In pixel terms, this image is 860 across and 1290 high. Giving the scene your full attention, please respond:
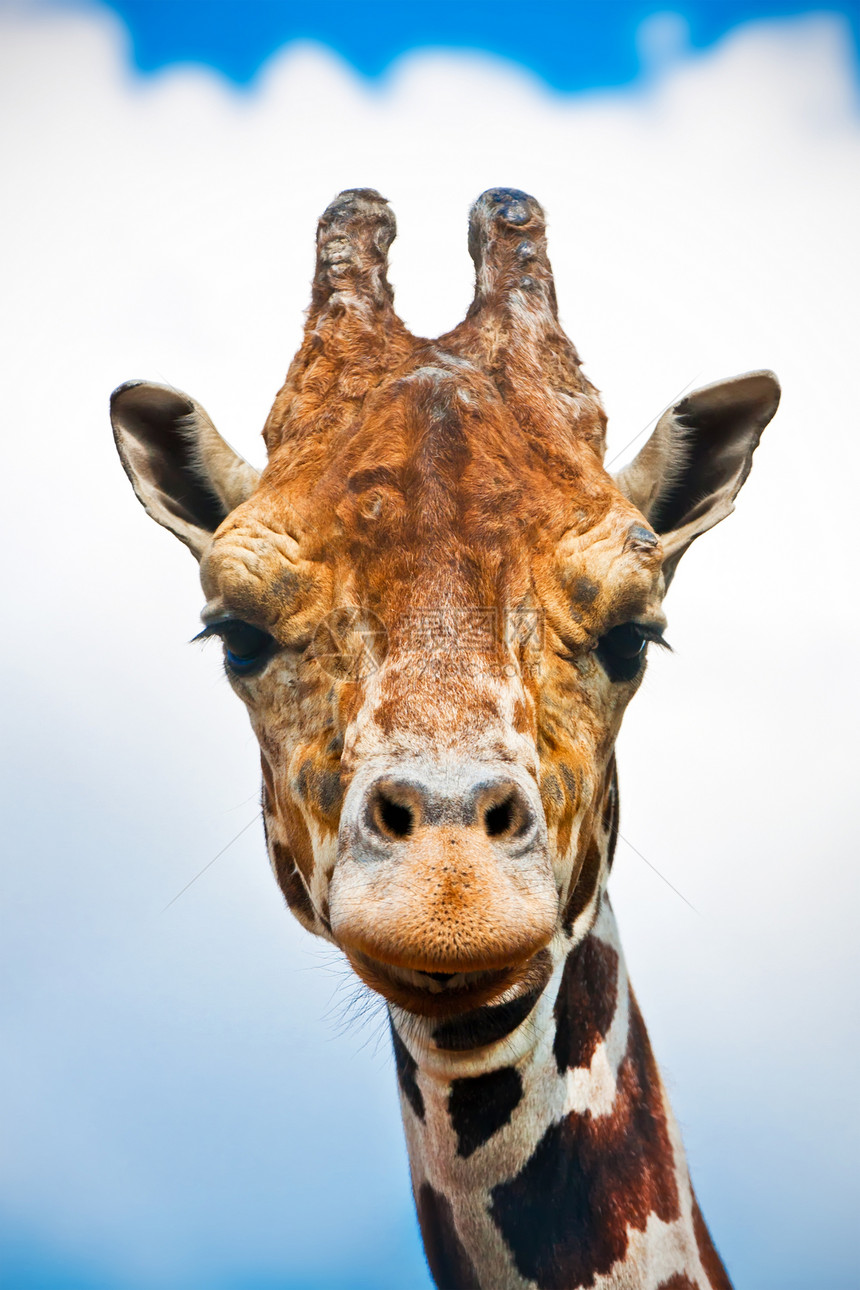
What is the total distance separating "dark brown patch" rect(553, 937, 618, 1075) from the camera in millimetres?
5523

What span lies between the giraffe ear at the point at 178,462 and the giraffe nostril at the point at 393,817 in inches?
112

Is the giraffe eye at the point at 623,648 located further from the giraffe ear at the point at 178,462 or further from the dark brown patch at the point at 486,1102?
the giraffe ear at the point at 178,462

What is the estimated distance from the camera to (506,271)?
670 centimetres

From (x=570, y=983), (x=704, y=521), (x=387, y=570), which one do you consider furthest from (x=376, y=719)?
(x=704, y=521)

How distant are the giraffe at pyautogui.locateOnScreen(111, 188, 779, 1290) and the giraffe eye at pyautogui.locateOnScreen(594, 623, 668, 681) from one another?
0.05 feet

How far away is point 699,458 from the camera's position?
21.4ft

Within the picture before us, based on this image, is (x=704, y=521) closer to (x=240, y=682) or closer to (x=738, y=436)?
(x=738, y=436)

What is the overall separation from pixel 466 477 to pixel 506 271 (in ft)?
7.06

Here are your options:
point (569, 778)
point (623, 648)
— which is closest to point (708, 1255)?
point (569, 778)

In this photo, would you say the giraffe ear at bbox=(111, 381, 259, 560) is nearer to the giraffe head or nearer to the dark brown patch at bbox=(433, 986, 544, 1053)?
the giraffe head

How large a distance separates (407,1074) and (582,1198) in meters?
1.05

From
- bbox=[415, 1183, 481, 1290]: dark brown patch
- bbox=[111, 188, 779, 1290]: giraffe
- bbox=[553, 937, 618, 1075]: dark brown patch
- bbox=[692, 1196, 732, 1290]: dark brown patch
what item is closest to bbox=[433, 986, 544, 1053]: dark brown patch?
bbox=[111, 188, 779, 1290]: giraffe

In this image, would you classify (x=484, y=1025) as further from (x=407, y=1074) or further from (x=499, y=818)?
(x=407, y=1074)

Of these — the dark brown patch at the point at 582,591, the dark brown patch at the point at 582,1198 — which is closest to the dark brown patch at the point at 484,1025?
the dark brown patch at the point at 582,1198
